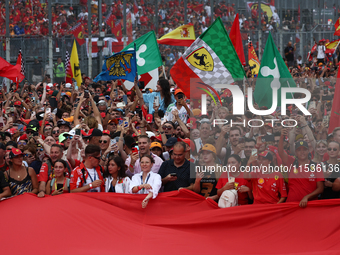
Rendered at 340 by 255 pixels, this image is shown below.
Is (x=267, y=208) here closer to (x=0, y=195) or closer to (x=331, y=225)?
(x=331, y=225)

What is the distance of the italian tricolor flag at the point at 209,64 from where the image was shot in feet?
34.2

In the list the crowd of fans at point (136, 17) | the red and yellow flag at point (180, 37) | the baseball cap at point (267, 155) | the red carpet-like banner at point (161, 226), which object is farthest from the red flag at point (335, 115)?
the crowd of fans at point (136, 17)

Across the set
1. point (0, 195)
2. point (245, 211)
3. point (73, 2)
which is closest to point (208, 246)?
point (245, 211)

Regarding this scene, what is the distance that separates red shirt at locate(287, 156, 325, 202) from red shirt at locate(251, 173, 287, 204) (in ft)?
0.34

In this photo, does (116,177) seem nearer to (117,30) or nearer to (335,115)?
(335,115)

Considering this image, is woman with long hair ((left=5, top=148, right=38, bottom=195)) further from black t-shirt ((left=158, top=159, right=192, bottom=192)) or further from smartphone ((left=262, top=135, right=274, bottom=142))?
smartphone ((left=262, top=135, right=274, bottom=142))

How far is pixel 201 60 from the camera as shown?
10.6 metres

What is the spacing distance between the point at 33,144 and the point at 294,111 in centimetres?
439

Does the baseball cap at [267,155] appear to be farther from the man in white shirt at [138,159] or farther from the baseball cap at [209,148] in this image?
the man in white shirt at [138,159]

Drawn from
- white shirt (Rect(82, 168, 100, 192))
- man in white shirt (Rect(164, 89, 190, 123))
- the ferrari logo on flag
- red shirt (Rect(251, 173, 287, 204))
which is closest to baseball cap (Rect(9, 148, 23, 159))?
white shirt (Rect(82, 168, 100, 192))

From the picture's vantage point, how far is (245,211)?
22.9ft

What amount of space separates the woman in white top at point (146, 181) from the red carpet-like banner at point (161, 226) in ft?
0.45

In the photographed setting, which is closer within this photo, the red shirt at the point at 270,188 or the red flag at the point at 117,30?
the red shirt at the point at 270,188

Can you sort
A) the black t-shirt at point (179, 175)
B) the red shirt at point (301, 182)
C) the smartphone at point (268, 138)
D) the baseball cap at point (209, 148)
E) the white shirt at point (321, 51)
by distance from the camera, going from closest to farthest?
the red shirt at point (301, 182) → the black t-shirt at point (179, 175) → the baseball cap at point (209, 148) → the smartphone at point (268, 138) → the white shirt at point (321, 51)
